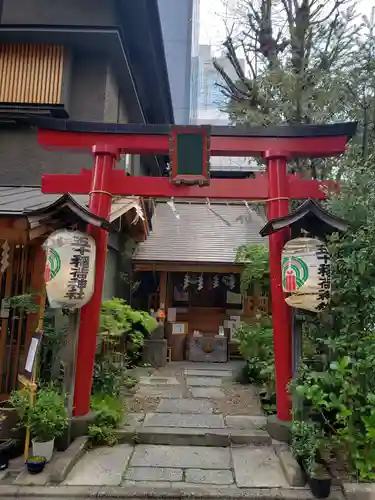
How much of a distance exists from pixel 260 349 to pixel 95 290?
3.89 metres

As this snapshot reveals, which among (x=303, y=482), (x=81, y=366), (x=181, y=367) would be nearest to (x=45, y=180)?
(x=81, y=366)

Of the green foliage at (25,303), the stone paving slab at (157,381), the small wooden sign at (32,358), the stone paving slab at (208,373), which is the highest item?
the green foliage at (25,303)

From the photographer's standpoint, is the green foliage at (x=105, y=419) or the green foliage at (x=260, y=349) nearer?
the green foliage at (x=105, y=419)

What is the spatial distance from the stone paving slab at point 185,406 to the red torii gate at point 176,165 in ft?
6.25

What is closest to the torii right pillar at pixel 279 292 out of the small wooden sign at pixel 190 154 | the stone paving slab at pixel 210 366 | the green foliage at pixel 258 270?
the small wooden sign at pixel 190 154

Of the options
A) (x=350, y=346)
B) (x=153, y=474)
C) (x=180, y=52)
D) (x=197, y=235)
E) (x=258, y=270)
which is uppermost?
(x=180, y=52)

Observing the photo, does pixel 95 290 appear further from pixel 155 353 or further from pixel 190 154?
pixel 155 353

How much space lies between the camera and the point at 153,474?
16.3 ft

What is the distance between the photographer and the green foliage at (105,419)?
18.9 feet

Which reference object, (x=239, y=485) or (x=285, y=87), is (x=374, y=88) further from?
(x=239, y=485)

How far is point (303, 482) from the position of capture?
4.73 metres

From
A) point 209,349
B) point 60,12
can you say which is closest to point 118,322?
point 209,349

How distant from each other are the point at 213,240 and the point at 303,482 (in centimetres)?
910

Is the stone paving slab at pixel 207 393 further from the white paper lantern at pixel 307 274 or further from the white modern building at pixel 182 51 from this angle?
the white modern building at pixel 182 51
